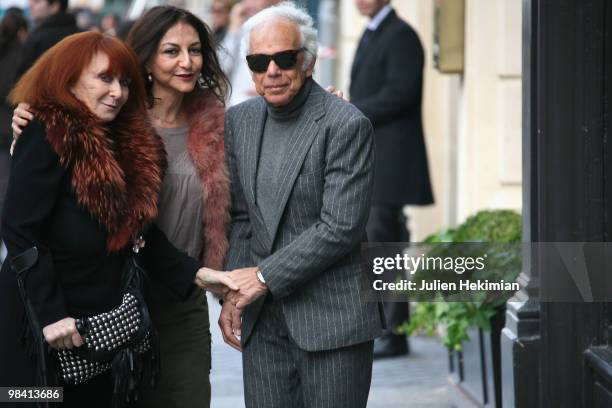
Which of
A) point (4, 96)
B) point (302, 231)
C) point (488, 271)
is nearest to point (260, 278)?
point (302, 231)

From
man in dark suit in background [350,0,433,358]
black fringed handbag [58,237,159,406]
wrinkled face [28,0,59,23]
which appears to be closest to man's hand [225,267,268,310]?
black fringed handbag [58,237,159,406]

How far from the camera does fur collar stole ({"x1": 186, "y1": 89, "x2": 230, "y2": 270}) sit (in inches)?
179

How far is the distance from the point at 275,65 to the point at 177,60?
22.9 inches

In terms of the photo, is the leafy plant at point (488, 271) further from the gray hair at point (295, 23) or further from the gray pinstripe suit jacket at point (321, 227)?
the gray hair at point (295, 23)

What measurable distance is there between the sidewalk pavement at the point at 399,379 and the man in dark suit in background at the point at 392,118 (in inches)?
8.1

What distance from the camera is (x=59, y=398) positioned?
407cm

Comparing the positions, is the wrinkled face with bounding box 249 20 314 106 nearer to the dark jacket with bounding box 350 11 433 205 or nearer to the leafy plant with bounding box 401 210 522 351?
the leafy plant with bounding box 401 210 522 351

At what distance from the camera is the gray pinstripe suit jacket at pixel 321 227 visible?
4117 mm

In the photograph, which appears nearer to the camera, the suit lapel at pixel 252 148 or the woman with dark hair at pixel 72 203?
the woman with dark hair at pixel 72 203

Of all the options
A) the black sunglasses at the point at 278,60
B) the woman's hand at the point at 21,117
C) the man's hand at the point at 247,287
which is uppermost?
the black sunglasses at the point at 278,60

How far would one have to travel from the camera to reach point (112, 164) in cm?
414

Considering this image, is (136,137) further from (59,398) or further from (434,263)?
(434,263)

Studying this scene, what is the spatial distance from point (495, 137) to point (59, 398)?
433 centimetres

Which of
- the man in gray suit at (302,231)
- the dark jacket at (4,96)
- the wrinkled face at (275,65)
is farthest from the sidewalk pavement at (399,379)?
the wrinkled face at (275,65)
